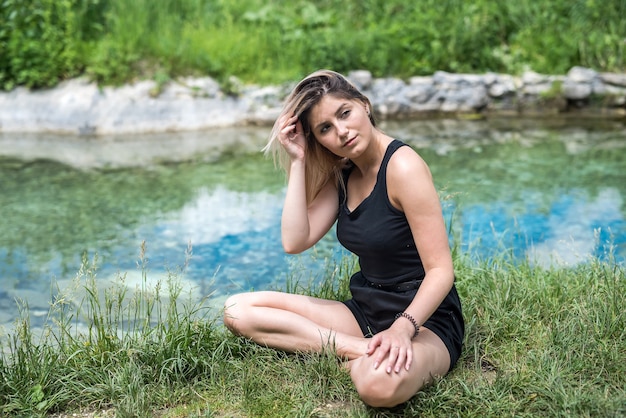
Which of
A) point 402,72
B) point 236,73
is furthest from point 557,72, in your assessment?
point 236,73

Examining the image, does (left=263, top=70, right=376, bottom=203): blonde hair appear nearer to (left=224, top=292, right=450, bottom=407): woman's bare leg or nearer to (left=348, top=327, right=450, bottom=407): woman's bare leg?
(left=224, top=292, right=450, bottom=407): woman's bare leg

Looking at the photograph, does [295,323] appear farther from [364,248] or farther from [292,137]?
[292,137]

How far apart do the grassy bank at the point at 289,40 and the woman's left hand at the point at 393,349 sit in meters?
7.68

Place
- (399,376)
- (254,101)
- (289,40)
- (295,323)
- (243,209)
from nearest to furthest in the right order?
(399,376), (295,323), (243,209), (254,101), (289,40)

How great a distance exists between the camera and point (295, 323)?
3268mm

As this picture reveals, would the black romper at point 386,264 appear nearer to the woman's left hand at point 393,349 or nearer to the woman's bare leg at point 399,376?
the woman's bare leg at point 399,376

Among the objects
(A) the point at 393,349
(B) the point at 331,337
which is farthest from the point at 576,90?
(A) the point at 393,349

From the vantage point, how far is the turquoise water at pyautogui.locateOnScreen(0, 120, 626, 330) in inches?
212

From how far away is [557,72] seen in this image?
10641 millimetres

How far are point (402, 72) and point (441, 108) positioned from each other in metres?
0.75

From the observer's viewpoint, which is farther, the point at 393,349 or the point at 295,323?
the point at 295,323

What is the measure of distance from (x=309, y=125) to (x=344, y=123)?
21 cm

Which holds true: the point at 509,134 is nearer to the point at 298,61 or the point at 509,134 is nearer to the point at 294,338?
the point at 298,61

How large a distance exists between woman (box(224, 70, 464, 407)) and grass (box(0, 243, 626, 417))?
0.11 metres
